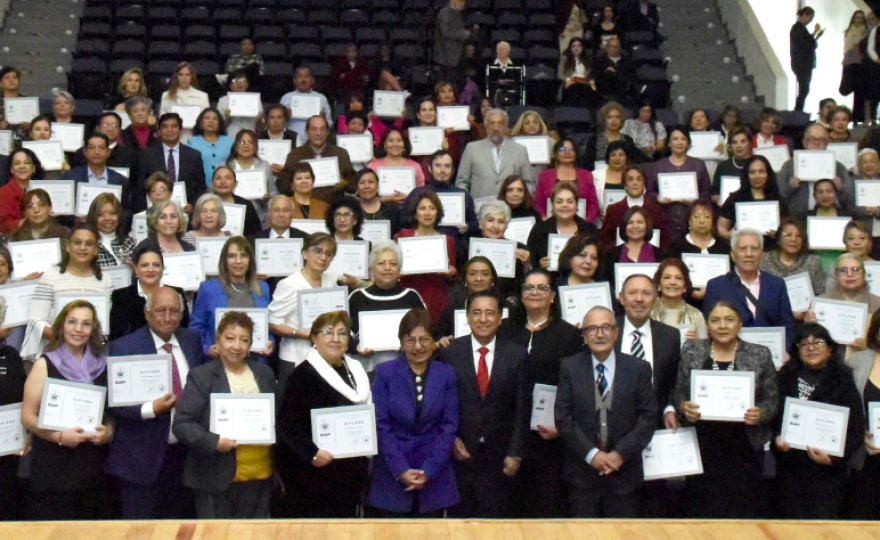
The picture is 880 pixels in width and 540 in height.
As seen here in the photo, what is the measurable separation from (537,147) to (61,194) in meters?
3.75

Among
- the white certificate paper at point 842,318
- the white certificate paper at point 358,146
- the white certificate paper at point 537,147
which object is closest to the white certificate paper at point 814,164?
the white certificate paper at point 537,147

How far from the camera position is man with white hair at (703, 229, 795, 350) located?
252 inches

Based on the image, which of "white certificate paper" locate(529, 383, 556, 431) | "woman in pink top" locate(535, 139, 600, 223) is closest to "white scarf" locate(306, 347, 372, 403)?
"white certificate paper" locate(529, 383, 556, 431)

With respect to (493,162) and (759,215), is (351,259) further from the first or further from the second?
(759,215)

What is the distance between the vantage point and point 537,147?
9195mm

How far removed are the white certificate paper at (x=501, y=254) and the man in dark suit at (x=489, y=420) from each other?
1321mm

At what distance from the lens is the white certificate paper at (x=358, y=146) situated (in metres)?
9.23

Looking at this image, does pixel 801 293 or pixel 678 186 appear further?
pixel 678 186

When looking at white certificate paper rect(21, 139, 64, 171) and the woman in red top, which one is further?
white certificate paper rect(21, 139, 64, 171)

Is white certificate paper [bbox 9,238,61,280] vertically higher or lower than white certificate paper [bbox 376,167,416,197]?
lower

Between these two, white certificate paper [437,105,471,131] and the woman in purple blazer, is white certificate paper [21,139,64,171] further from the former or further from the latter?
the woman in purple blazer

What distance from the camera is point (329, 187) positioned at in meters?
8.58

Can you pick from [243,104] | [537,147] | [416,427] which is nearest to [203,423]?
[416,427]

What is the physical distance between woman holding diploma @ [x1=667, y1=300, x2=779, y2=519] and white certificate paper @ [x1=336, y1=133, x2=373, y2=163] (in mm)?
4298
